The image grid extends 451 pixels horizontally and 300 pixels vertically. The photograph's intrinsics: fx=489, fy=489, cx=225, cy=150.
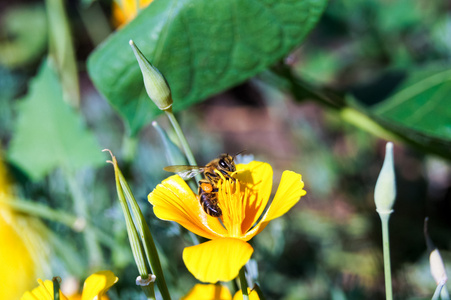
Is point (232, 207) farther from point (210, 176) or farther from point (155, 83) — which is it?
point (155, 83)

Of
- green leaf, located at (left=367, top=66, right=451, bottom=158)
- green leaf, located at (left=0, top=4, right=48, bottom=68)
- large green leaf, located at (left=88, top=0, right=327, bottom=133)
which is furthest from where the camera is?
green leaf, located at (left=0, top=4, right=48, bottom=68)

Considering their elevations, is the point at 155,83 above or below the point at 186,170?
above

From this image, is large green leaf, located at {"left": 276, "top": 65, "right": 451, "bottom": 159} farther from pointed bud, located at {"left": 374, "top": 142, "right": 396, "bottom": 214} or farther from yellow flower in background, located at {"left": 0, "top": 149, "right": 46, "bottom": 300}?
yellow flower in background, located at {"left": 0, "top": 149, "right": 46, "bottom": 300}

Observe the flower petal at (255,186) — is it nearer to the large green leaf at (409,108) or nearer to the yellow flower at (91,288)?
the yellow flower at (91,288)

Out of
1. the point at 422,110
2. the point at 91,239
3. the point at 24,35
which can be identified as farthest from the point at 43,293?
the point at 24,35

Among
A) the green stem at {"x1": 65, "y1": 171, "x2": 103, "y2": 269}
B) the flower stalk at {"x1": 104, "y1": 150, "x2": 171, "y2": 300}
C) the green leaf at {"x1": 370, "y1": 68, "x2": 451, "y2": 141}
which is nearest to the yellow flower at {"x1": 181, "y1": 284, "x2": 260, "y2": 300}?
the flower stalk at {"x1": 104, "y1": 150, "x2": 171, "y2": 300}
